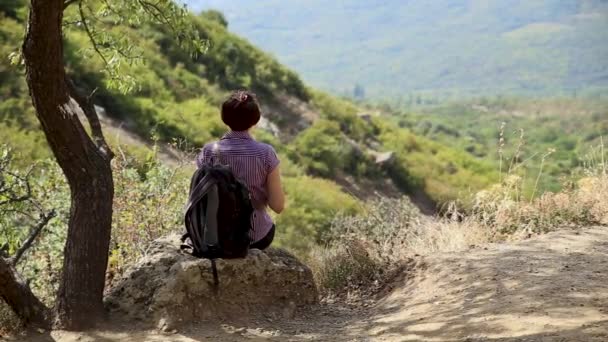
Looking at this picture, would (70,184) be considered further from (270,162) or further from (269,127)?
(269,127)

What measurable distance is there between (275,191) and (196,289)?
859 millimetres

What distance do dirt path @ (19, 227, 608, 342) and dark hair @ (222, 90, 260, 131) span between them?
1.38 metres

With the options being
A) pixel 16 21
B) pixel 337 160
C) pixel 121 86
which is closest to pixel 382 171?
pixel 337 160

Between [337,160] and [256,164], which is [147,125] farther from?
[256,164]

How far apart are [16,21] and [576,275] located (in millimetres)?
18592

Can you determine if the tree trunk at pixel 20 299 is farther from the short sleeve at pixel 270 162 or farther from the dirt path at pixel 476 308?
the short sleeve at pixel 270 162

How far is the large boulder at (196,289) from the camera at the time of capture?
4822mm

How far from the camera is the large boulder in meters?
4.82

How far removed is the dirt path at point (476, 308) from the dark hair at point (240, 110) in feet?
4.53

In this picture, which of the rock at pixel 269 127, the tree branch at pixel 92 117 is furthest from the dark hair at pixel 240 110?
the rock at pixel 269 127

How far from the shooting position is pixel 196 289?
4.93 metres

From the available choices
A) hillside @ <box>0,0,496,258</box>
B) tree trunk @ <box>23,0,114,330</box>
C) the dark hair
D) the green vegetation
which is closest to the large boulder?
tree trunk @ <box>23,0,114,330</box>

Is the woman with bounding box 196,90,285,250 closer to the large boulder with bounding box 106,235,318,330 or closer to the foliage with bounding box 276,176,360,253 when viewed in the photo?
the large boulder with bounding box 106,235,318,330

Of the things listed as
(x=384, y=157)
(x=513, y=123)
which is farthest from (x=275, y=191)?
(x=513, y=123)
